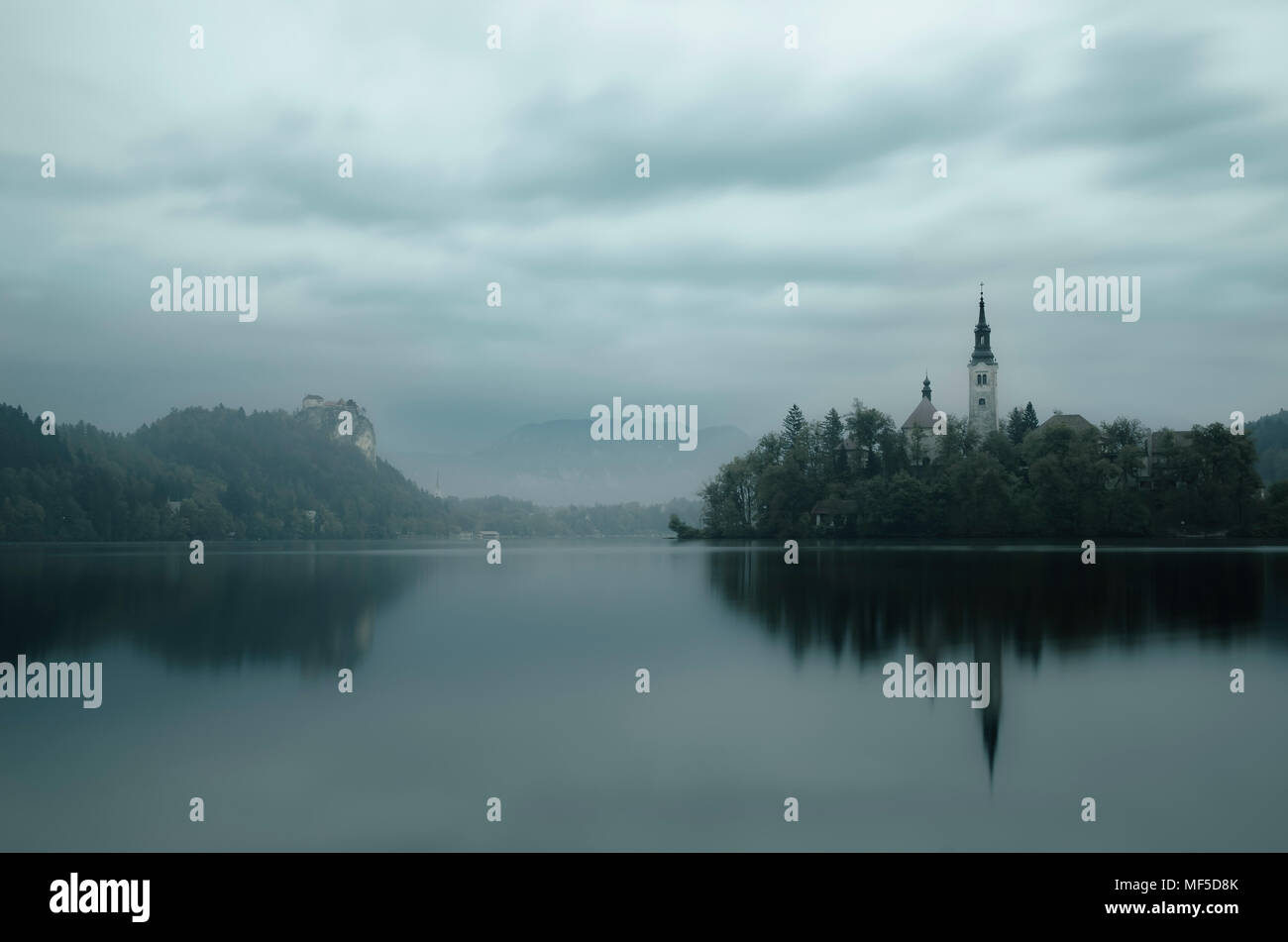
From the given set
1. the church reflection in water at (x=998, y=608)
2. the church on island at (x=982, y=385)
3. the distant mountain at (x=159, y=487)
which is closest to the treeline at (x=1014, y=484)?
the church on island at (x=982, y=385)

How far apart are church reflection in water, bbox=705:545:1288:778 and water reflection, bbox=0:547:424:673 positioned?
14.1 meters

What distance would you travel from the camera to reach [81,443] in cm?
17288

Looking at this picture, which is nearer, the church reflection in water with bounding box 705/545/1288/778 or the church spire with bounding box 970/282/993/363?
the church reflection in water with bounding box 705/545/1288/778

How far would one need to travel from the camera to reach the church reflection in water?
86.9 ft

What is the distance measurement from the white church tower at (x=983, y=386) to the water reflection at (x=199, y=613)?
116 metres

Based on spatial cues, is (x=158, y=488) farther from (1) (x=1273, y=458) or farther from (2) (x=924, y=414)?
(1) (x=1273, y=458)

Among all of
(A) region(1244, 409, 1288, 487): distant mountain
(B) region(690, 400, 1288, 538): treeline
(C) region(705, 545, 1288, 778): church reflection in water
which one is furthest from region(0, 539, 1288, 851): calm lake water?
(A) region(1244, 409, 1288, 487): distant mountain

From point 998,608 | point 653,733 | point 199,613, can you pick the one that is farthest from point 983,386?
point 653,733

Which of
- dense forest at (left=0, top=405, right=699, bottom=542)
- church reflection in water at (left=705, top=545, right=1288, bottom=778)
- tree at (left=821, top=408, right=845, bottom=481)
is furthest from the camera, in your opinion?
dense forest at (left=0, top=405, right=699, bottom=542)

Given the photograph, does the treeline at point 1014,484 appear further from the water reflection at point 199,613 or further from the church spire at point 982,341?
the water reflection at point 199,613

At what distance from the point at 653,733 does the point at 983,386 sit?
14919 cm

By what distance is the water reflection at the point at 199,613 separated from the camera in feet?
87.0

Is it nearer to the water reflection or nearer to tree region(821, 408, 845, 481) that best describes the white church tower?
tree region(821, 408, 845, 481)
